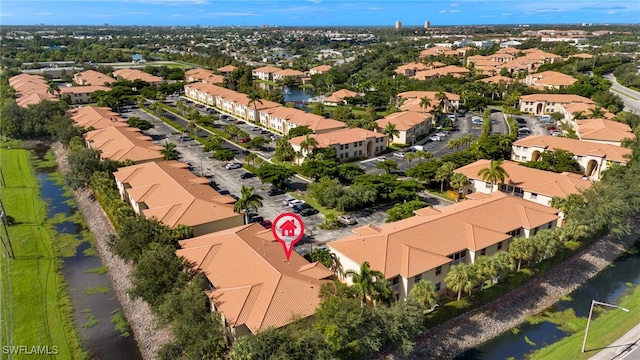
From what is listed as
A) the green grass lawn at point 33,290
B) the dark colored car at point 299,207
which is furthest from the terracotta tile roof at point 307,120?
the green grass lawn at point 33,290

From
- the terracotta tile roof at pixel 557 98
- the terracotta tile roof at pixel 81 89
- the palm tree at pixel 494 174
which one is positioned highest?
the terracotta tile roof at pixel 81 89

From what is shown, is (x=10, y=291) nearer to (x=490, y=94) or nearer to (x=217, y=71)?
(x=490, y=94)

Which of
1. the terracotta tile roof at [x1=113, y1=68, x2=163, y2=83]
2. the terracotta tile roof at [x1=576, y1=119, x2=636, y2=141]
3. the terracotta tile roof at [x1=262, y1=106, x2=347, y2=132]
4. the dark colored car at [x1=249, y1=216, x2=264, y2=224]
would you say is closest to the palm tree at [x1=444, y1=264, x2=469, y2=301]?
the dark colored car at [x1=249, y1=216, x2=264, y2=224]

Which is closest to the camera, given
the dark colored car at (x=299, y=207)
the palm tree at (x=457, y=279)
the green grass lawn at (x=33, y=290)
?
the palm tree at (x=457, y=279)

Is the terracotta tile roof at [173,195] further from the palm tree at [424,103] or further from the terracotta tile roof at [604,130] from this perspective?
the terracotta tile roof at [604,130]

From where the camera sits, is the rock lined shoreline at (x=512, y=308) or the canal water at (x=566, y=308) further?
the canal water at (x=566, y=308)


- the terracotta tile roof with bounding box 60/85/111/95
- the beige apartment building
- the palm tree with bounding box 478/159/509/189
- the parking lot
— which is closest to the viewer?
the beige apartment building

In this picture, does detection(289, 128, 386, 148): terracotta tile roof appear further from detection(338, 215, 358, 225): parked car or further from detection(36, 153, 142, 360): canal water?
detection(36, 153, 142, 360): canal water

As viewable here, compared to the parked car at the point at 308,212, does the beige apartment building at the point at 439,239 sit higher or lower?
higher
